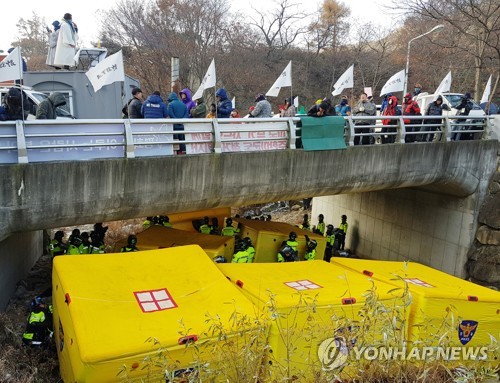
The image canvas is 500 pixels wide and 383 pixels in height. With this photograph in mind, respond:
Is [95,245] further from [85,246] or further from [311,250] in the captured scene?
[311,250]

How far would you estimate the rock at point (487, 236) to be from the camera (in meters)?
12.8

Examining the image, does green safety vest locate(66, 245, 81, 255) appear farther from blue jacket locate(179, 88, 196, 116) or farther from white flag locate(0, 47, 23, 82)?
white flag locate(0, 47, 23, 82)

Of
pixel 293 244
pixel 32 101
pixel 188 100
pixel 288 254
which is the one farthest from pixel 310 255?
pixel 32 101

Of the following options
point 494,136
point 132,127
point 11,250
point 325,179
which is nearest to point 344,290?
point 325,179

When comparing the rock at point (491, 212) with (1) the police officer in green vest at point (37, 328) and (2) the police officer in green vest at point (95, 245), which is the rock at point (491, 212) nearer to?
(2) the police officer in green vest at point (95, 245)

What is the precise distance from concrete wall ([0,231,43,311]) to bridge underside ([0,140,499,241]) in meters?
3.15

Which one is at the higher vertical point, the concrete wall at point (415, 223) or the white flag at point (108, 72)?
the white flag at point (108, 72)

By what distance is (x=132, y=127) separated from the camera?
319 inches

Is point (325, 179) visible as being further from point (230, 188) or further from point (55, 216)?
point (55, 216)

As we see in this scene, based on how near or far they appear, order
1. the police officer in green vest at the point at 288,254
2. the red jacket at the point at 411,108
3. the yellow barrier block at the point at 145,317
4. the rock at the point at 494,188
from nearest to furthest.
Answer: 1. the yellow barrier block at the point at 145,317
2. the police officer in green vest at the point at 288,254
3. the red jacket at the point at 411,108
4. the rock at the point at 494,188

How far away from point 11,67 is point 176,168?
10.6 ft

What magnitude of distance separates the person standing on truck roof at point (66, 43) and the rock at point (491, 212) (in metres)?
12.8

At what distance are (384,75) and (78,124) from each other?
→ 37.5m

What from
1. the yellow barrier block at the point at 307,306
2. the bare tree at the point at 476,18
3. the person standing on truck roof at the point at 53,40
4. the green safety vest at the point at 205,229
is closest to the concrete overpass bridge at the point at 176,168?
the yellow barrier block at the point at 307,306
